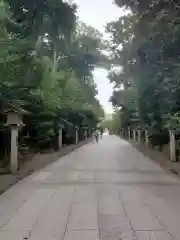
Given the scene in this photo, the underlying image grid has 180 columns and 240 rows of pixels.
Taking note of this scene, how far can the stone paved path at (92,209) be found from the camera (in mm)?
5859

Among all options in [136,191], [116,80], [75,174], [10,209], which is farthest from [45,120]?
[116,80]

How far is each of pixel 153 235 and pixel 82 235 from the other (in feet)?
3.34

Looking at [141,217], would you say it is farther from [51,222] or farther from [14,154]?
[14,154]

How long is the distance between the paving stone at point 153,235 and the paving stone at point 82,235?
62cm

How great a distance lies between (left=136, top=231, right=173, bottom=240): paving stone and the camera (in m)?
5.54

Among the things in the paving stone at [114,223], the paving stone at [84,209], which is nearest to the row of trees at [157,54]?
the paving stone at [84,209]

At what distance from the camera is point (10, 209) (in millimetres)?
7770

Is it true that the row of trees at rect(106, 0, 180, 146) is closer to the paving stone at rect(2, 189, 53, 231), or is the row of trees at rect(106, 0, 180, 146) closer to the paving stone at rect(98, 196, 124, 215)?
the paving stone at rect(98, 196, 124, 215)

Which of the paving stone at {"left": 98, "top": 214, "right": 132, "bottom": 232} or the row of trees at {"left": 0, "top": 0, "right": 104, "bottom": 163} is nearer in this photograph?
the paving stone at {"left": 98, "top": 214, "right": 132, "bottom": 232}

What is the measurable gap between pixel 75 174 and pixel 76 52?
52.3ft

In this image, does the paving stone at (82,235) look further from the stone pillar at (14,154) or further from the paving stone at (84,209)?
the stone pillar at (14,154)

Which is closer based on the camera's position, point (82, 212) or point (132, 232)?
point (132, 232)

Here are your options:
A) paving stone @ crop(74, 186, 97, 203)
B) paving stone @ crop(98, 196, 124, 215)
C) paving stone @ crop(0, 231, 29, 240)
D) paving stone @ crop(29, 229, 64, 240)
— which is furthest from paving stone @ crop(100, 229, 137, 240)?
paving stone @ crop(74, 186, 97, 203)

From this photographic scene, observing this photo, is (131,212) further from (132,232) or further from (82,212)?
(132,232)
